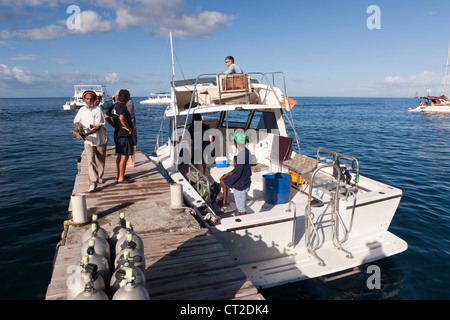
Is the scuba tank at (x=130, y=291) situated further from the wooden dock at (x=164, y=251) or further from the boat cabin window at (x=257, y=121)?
the boat cabin window at (x=257, y=121)

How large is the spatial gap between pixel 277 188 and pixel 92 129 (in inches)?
155

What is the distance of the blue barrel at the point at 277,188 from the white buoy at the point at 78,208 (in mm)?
3668

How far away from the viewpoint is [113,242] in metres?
2.91

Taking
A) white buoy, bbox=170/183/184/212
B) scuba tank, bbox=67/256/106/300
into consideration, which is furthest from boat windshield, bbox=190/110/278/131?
scuba tank, bbox=67/256/106/300

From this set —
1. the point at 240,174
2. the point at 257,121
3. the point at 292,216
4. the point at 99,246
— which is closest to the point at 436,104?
the point at 257,121

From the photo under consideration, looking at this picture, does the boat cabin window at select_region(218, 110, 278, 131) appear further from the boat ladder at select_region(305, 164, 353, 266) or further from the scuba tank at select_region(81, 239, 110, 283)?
the scuba tank at select_region(81, 239, 110, 283)

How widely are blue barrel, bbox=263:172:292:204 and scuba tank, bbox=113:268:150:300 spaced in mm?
4586

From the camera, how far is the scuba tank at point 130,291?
1.97 meters

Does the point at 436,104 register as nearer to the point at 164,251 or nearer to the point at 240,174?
the point at 240,174

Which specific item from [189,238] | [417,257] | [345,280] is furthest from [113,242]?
[417,257]

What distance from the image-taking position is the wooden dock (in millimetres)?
2951

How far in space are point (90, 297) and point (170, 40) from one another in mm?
6422
